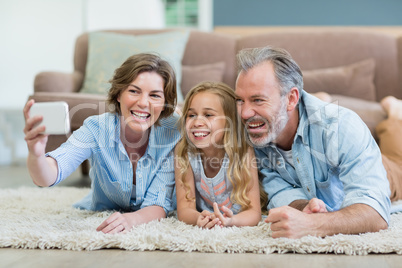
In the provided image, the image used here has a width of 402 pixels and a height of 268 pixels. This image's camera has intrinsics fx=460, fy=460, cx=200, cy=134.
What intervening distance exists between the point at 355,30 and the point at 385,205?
1.84 metres

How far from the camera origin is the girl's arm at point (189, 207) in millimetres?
1494

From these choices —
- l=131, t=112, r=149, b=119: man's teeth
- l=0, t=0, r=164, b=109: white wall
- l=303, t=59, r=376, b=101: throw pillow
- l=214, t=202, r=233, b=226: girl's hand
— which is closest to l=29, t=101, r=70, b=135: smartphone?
l=131, t=112, r=149, b=119: man's teeth

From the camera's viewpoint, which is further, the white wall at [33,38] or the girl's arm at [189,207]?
the white wall at [33,38]

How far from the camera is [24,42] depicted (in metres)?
4.11

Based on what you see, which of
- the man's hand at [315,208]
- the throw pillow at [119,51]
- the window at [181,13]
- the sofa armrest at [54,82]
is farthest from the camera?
the window at [181,13]

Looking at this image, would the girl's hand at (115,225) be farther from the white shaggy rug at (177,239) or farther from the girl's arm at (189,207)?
the girl's arm at (189,207)

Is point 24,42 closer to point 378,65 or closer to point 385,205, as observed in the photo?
point 378,65

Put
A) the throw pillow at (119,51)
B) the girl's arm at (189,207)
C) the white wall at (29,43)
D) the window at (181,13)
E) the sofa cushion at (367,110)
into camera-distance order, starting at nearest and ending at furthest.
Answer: the girl's arm at (189,207) → the sofa cushion at (367,110) → the throw pillow at (119,51) → the white wall at (29,43) → the window at (181,13)

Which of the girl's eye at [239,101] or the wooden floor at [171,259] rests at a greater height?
the girl's eye at [239,101]

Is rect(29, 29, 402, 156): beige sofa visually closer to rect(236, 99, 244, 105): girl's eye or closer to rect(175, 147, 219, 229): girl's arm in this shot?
rect(236, 99, 244, 105): girl's eye

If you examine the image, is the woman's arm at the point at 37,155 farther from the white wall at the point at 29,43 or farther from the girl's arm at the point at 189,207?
the white wall at the point at 29,43

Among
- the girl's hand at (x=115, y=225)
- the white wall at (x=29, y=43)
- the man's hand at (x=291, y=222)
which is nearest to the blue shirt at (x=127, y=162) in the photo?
the girl's hand at (x=115, y=225)

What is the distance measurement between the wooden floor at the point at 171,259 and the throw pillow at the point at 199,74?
164 centimetres

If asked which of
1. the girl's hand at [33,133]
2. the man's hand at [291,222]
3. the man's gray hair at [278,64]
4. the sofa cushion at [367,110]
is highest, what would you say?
the man's gray hair at [278,64]
